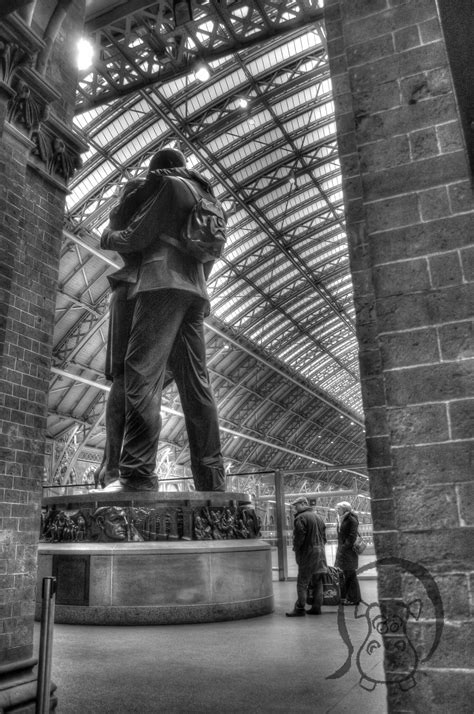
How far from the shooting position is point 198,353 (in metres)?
6.84

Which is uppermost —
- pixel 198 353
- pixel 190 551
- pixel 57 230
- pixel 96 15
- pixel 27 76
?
pixel 96 15

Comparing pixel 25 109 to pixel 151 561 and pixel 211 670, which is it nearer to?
pixel 151 561

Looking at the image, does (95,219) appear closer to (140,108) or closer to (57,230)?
(140,108)

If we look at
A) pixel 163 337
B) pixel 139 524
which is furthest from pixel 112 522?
pixel 163 337

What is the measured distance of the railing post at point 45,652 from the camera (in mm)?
2545

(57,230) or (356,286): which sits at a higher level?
(57,230)

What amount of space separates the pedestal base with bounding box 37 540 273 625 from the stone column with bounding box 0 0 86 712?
75 cm

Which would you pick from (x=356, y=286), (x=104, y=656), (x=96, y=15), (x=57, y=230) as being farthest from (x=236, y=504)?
(x=96, y=15)

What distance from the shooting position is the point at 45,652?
2.63 meters

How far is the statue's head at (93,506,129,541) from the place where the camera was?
5.79 m

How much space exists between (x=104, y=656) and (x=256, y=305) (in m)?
24.6

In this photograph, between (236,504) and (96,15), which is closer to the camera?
(236,504)

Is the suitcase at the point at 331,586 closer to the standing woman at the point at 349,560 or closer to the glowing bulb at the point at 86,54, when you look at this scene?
the standing woman at the point at 349,560

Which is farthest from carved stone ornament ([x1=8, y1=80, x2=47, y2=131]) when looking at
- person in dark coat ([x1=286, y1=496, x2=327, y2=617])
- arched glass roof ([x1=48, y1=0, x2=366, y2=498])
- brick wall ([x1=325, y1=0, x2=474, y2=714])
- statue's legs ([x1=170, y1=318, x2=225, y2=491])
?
person in dark coat ([x1=286, y1=496, x2=327, y2=617])
